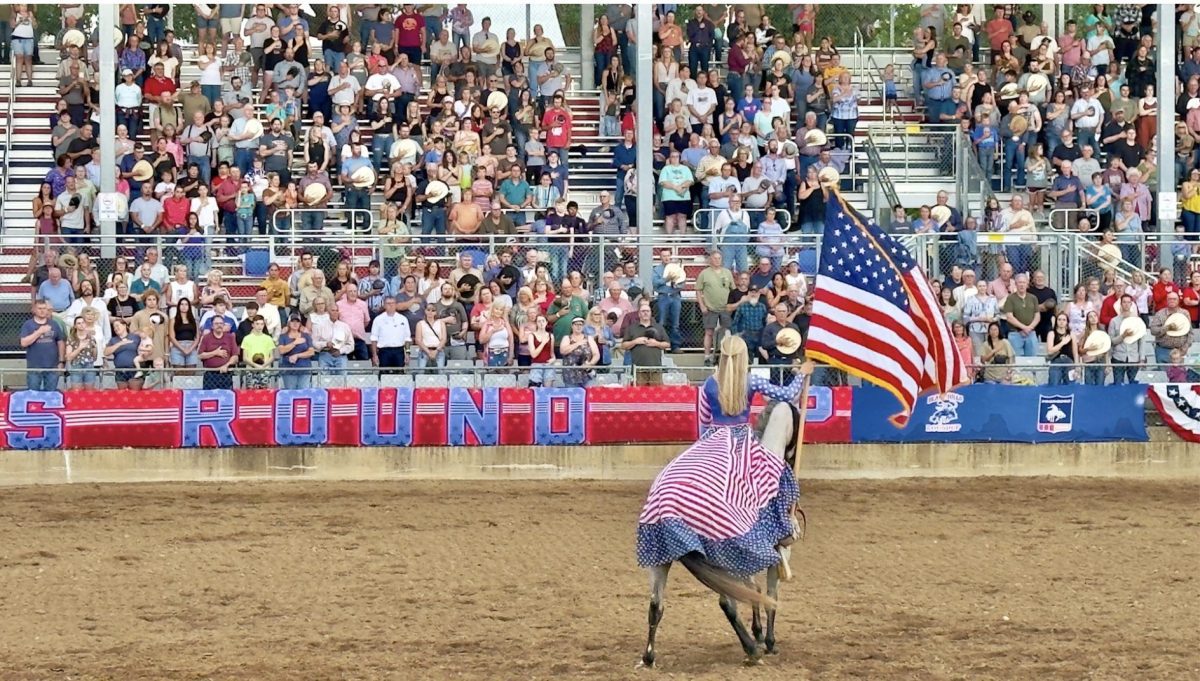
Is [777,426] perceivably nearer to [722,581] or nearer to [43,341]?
[722,581]

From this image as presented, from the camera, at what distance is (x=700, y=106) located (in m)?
28.0

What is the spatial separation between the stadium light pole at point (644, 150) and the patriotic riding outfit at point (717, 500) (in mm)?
13383

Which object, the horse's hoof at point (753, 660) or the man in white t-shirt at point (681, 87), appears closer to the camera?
the horse's hoof at point (753, 660)

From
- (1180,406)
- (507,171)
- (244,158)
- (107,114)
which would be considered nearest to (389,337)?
(507,171)

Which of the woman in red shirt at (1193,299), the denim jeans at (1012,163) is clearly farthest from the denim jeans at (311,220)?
the woman in red shirt at (1193,299)

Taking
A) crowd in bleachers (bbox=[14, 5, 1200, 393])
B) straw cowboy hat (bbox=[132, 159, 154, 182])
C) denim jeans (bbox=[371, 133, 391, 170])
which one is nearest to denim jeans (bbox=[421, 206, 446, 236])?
crowd in bleachers (bbox=[14, 5, 1200, 393])

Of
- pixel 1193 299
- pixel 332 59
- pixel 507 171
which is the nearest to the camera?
pixel 1193 299

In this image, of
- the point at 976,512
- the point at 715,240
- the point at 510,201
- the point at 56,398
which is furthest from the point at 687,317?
the point at 56,398

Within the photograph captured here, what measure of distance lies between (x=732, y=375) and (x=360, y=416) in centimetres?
1178

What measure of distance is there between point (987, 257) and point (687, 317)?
12.8 ft

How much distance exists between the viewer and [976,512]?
Answer: 19297mm

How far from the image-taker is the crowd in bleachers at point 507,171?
2300 centimetres

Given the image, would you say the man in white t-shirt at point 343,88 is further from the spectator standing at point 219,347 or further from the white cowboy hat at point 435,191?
the spectator standing at point 219,347

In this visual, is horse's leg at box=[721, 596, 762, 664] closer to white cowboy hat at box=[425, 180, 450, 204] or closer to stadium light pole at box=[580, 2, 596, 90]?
white cowboy hat at box=[425, 180, 450, 204]
